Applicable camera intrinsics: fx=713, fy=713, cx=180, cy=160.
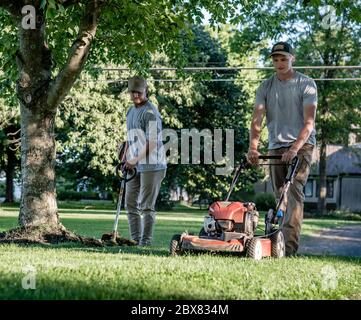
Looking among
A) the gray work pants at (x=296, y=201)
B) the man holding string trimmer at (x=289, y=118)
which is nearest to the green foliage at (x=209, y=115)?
the man holding string trimmer at (x=289, y=118)

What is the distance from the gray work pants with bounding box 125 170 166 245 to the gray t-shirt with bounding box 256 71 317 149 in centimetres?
185

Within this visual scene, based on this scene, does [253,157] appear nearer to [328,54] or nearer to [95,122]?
[95,122]

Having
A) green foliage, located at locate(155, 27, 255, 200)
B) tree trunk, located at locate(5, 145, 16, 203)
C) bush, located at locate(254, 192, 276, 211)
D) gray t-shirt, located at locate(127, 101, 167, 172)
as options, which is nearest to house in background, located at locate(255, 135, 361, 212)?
bush, located at locate(254, 192, 276, 211)

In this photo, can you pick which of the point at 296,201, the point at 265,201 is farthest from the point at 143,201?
the point at 265,201

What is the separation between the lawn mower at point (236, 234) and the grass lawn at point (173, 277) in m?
0.13

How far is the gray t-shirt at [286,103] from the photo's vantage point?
754 centimetres

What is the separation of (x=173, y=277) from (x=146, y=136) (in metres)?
3.99

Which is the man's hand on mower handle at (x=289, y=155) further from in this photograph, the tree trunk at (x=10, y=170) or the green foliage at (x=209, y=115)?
the tree trunk at (x=10, y=170)

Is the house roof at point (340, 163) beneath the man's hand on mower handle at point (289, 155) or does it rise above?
above

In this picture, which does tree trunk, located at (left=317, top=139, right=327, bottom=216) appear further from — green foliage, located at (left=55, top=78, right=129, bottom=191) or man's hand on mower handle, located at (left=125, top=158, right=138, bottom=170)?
man's hand on mower handle, located at (left=125, top=158, right=138, bottom=170)

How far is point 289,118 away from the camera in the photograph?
300 inches

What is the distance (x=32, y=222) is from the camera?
9453 mm

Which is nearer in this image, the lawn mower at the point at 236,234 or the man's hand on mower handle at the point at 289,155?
the lawn mower at the point at 236,234

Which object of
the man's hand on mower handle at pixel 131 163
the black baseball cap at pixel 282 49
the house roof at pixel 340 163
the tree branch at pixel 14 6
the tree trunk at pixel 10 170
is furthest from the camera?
the house roof at pixel 340 163
